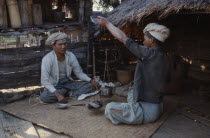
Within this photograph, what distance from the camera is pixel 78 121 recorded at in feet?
13.1

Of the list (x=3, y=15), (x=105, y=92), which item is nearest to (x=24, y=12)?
(x=3, y=15)

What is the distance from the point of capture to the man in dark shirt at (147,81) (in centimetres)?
351

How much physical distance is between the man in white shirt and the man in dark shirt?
146 cm

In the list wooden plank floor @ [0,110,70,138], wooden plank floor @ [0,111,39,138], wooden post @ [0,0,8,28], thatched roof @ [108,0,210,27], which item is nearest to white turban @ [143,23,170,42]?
thatched roof @ [108,0,210,27]

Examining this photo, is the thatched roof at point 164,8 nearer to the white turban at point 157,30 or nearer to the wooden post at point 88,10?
the white turban at point 157,30

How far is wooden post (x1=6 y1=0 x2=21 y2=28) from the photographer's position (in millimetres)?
5196

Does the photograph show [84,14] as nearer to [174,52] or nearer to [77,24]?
[77,24]

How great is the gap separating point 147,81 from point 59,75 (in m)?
2.37

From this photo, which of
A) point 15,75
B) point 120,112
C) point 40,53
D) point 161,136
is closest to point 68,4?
point 40,53

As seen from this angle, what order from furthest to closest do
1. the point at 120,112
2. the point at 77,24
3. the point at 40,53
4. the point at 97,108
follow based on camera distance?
the point at 77,24 < the point at 40,53 < the point at 97,108 < the point at 120,112

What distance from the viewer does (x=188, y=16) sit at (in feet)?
18.7

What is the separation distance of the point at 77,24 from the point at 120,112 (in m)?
3.25

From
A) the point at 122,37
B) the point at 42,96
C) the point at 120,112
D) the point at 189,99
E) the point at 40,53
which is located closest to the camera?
the point at 122,37

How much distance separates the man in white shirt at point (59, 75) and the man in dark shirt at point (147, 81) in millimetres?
1464
